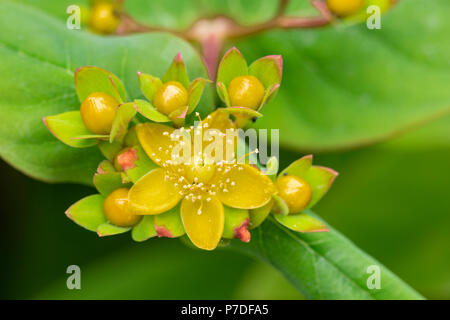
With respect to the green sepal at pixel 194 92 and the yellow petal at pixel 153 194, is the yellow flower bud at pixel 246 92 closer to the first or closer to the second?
the green sepal at pixel 194 92

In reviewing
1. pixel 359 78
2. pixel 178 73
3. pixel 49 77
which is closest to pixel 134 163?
pixel 178 73

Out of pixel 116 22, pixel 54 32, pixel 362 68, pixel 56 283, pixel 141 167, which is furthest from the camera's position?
pixel 56 283

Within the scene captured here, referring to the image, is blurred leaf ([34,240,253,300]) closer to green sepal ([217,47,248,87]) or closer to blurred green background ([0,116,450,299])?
blurred green background ([0,116,450,299])

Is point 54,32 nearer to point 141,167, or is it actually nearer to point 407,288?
point 141,167

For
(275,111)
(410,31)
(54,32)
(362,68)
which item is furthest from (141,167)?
(410,31)

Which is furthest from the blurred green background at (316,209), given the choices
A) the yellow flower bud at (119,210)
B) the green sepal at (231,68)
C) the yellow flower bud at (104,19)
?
the yellow flower bud at (119,210)

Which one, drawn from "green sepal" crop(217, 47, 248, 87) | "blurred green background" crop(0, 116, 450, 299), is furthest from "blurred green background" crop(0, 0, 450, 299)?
"green sepal" crop(217, 47, 248, 87)

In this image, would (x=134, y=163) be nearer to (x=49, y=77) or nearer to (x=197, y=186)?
(x=197, y=186)
